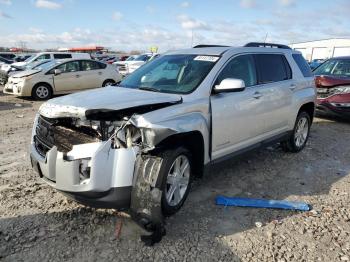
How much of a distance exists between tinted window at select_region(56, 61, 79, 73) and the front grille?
9.97 metres

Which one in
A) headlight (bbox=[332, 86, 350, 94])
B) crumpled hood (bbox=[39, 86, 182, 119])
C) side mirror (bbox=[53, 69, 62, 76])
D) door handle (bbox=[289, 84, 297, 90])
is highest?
crumpled hood (bbox=[39, 86, 182, 119])

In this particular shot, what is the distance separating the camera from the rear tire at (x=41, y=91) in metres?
12.7

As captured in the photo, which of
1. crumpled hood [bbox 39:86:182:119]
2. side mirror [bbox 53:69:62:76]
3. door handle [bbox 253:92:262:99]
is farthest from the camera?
side mirror [bbox 53:69:62:76]

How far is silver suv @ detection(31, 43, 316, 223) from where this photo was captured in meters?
3.22

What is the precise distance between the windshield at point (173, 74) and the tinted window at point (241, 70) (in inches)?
7.4

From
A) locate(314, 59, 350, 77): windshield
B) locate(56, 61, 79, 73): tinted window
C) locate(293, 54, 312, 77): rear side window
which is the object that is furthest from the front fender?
locate(56, 61, 79, 73): tinted window

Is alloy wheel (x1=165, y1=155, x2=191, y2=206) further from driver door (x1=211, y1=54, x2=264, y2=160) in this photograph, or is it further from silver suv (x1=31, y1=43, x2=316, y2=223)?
driver door (x1=211, y1=54, x2=264, y2=160)

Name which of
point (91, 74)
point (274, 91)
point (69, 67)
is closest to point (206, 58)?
point (274, 91)

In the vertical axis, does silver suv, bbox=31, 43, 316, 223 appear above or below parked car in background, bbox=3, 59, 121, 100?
above

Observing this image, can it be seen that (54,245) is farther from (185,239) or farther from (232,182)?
(232,182)

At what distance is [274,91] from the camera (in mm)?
5277

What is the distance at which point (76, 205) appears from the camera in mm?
4043

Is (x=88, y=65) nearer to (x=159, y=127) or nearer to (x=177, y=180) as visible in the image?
(x=177, y=180)

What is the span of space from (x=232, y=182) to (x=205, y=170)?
928 millimetres
